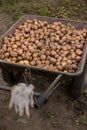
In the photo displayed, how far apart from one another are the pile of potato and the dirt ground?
2.26 feet

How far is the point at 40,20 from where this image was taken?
170 inches

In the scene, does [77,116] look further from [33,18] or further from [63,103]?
[33,18]

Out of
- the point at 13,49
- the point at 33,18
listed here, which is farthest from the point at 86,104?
the point at 33,18

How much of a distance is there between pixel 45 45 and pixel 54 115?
2.96ft

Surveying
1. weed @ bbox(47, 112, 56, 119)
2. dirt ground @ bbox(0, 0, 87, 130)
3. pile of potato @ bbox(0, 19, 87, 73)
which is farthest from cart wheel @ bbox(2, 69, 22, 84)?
weed @ bbox(47, 112, 56, 119)

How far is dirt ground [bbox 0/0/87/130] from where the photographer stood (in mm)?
3475

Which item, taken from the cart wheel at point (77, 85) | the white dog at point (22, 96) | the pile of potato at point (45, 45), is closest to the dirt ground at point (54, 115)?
the cart wheel at point (77, 85)

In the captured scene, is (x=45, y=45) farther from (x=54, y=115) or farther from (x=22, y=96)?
(x=22, y=96)

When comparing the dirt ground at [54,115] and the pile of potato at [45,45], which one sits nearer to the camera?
the pile of potato at [45,45]

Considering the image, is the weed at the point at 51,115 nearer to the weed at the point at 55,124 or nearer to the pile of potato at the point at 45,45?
the weed at the point at 55,124

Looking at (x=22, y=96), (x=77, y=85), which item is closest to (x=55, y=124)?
(x=77, y=85)

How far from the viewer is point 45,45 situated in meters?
3.64

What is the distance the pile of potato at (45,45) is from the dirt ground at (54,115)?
0.69m

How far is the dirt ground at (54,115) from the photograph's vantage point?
11.4 ft
